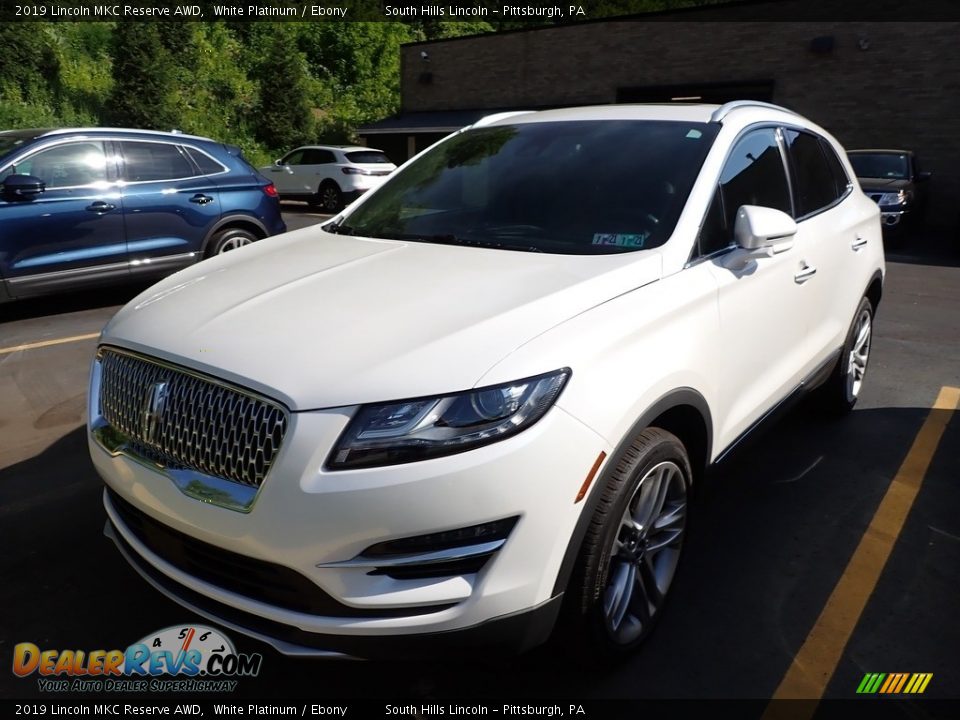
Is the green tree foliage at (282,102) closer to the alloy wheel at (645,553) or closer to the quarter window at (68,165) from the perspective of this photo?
the quarter window at (68,165)

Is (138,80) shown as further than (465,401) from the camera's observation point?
Yes

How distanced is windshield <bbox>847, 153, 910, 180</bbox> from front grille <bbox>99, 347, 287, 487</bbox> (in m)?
14.1

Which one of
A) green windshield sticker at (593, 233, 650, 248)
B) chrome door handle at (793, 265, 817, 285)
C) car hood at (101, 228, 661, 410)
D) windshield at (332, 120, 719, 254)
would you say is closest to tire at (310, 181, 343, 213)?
windshield at (332, 120, 719, 254)

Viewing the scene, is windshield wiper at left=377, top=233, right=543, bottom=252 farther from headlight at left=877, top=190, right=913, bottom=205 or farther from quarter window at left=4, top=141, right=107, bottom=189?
headlight at left=877, top=190, right=913, bottom=205

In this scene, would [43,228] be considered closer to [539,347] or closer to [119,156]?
[119,156]

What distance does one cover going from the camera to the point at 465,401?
1.94 meters

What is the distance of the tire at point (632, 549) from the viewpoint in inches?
85.4

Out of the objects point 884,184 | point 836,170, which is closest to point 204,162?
point 836,170

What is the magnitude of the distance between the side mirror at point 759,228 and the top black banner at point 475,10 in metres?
17.4

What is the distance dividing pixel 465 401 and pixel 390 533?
14.7 inches

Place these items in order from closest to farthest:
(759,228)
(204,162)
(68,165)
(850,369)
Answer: (759,228), (850,369), (68,165), (204,162)

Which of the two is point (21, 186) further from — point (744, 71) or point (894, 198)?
point (744, 71)

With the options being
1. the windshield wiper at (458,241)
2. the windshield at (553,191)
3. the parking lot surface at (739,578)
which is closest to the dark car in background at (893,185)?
the parking lot surface at (739,578)

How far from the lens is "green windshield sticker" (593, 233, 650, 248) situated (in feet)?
9.04
